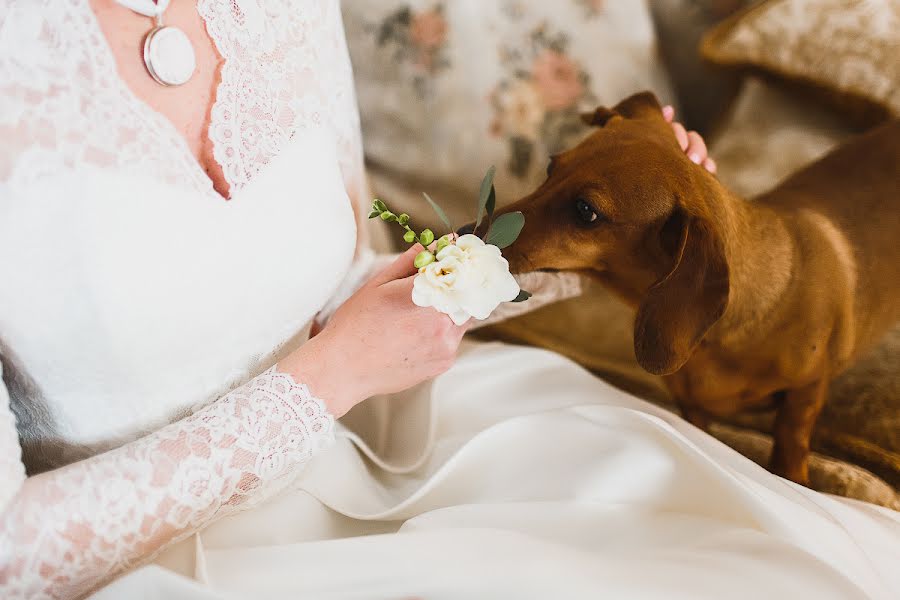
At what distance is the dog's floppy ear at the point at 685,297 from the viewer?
854 mm

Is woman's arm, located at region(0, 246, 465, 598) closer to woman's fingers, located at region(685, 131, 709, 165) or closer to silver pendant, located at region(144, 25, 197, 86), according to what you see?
silver pendant, located at region(144, 25, 197, 86)

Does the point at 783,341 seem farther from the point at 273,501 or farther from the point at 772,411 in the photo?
the point at 273,501

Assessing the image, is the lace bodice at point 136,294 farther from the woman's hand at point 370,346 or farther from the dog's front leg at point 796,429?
the dog's front leg at point 796,429

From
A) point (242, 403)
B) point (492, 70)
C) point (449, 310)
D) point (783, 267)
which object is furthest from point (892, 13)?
point (242, 403)

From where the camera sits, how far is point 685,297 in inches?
33.9

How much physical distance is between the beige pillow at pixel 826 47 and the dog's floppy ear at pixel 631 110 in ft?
0.79

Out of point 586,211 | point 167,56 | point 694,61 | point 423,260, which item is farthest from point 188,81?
point 694,61

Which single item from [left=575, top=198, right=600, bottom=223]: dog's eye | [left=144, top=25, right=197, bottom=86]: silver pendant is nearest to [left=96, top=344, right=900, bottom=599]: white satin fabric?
[left=575, top=198, right=600, bottom=223]: dog's eye

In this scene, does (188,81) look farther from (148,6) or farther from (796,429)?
(796,429)

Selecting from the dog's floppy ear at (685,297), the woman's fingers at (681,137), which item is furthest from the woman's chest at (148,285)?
the woman's fingers at (681,137)

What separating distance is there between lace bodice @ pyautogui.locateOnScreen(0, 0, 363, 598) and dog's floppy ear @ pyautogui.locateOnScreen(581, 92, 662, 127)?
1.49ft

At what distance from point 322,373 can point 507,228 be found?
0.24m

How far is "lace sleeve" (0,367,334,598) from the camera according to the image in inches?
23.8

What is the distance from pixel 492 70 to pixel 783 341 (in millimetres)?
641
